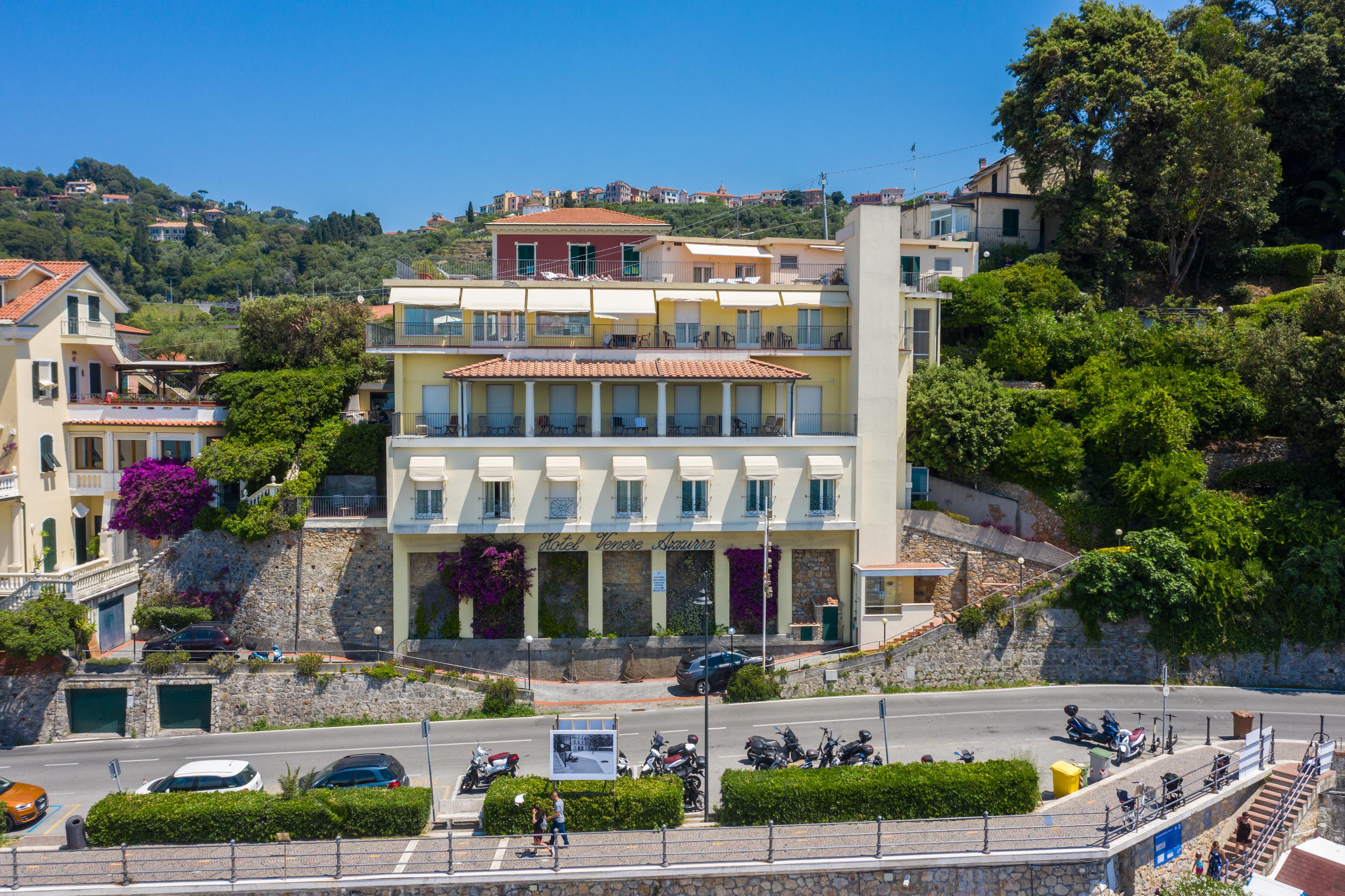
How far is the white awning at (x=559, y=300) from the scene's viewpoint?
1469 inches

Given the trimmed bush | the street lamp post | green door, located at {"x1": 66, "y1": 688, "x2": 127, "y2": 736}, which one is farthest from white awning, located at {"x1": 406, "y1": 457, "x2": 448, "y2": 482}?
the trimmed bush

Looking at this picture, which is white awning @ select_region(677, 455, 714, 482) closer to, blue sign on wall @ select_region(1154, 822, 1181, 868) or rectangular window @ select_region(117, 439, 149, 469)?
blue sign on wall @ select_region(1154, 822, 1181, 868)

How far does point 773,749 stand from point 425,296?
22.8m

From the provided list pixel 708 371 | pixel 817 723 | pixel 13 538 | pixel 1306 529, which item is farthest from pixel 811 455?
pixel 13 538

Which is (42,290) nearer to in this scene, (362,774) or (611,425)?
(611,425)

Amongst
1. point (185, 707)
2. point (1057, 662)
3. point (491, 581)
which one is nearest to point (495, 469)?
point (491, 581)

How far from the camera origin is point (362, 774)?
23922 mm

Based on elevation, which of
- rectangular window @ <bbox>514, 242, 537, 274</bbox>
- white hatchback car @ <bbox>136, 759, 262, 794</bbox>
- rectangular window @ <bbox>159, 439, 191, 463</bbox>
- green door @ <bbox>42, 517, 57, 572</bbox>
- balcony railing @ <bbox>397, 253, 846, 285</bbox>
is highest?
rectangular window @ <bbox>514, 242, 537, 274</bbox>

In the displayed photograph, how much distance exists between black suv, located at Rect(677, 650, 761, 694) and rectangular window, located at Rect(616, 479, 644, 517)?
234 inches

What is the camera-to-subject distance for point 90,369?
41875 mm

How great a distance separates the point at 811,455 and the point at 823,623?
690 cm

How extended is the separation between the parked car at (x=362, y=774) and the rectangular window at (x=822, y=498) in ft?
60.0

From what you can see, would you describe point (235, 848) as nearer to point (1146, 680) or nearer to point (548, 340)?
point (548, 340)

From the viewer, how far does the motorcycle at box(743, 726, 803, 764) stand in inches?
1009
